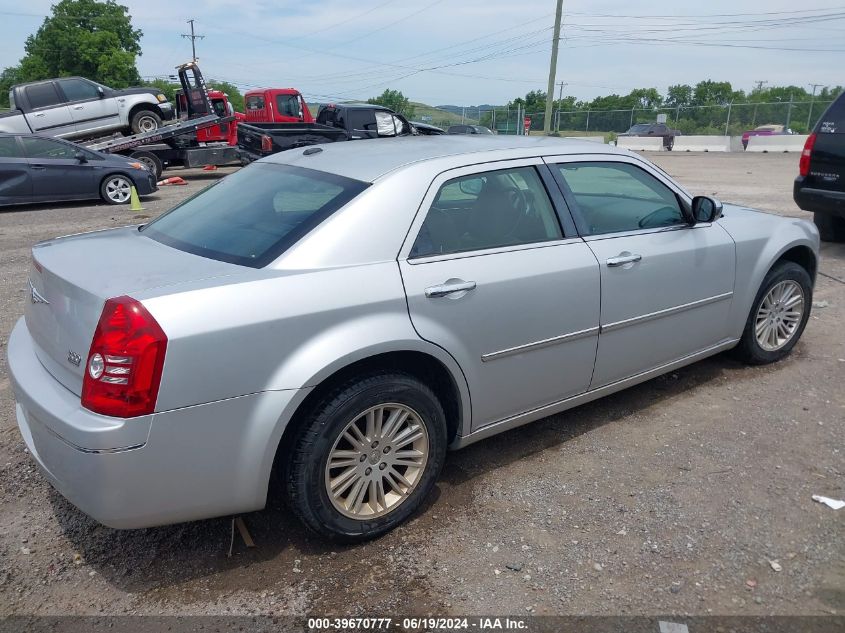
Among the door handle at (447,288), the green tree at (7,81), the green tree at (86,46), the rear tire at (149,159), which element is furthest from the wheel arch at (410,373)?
the green tree at (7,81)

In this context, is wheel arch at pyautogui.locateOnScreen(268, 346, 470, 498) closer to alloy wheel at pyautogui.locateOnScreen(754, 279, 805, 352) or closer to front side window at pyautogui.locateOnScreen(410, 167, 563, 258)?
front side window at pyautogui.locateOnScreen(410, 167, 563, 258)

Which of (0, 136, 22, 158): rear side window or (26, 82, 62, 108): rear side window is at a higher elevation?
(26, 82, 62, 108): rear side window

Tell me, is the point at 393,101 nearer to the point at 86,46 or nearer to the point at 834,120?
the point at 86,46

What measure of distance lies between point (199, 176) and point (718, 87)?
74.6 m

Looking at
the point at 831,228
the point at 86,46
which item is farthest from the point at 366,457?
the point at 86,46

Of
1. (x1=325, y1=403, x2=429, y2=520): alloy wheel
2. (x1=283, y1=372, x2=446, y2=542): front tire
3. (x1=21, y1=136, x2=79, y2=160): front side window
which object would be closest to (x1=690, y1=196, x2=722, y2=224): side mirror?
(x1=283, y1=372, x2=446, y2=542): front tire

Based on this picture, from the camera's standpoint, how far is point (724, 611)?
2488mm

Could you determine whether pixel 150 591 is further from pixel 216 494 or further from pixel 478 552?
pixel 478 552

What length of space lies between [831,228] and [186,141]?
14797mm

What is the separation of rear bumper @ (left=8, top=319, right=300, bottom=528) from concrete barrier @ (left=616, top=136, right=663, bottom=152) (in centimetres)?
3492

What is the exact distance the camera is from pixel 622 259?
3.55 m

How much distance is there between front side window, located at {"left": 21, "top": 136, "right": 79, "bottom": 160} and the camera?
11828mm

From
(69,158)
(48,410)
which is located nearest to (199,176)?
(69,158)

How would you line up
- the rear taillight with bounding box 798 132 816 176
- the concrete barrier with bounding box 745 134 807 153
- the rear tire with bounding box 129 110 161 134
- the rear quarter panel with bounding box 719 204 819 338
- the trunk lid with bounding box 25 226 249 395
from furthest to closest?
the concrete barrier with bounding box 745 134 807 153, the rear tire with bounding box 129 110 161 134, the rear taillight with bounding box 798 132 816 176, the rear quarter panel with bounding box 719 204 819 338, the trunk lid with bounding box 25 226 249 395
